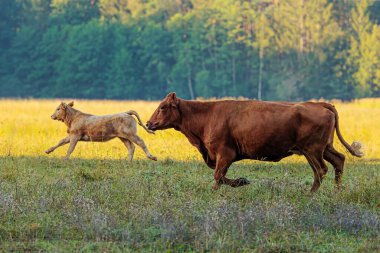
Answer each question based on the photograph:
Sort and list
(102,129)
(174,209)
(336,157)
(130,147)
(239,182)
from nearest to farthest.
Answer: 1. (174,209)
2. (239,182)
3. (336,157)
4. (102,129)
5. (130,147)

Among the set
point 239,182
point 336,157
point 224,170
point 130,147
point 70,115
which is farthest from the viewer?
point 70,115

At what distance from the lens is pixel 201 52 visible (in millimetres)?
79750

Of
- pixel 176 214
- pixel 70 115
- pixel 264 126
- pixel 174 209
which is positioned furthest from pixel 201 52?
pixel 176 214

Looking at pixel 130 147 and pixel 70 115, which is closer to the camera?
pixel 130 147

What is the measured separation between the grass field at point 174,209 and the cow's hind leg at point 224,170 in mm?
97

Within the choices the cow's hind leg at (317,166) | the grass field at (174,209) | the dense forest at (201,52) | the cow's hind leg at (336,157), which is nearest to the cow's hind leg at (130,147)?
the grass field at (174,209)

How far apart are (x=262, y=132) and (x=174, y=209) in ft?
7.85

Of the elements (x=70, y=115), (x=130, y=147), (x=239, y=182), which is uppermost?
(x=239, y=182)

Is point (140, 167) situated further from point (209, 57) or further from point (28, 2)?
point (28, 2)

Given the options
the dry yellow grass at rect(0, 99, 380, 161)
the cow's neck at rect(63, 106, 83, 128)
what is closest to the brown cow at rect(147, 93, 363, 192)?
the dry yellow grass at rect(0, 99, 380, 161)

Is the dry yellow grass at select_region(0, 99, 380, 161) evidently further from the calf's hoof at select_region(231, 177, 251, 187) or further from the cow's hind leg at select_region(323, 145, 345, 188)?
the calf's hoof at select_region(231, 177, 251, 187)

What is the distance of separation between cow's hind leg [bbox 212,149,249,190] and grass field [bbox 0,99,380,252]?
0.32 feet

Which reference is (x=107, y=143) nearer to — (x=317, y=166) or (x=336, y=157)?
(x=336, y=157)

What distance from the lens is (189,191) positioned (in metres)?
11.4
